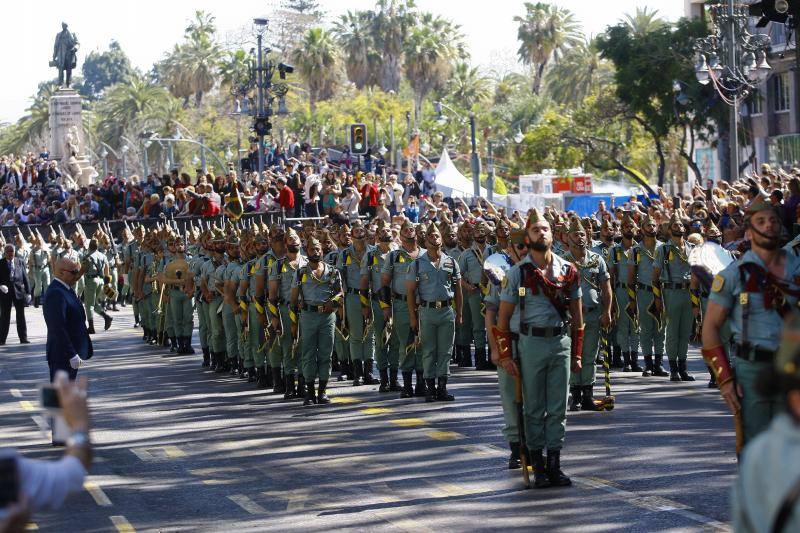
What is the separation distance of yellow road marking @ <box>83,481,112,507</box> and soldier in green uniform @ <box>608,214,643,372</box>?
9135mm

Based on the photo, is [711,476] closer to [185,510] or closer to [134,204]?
[185,510]

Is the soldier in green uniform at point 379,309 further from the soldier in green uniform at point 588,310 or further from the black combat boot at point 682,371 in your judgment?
the black combat boot at point 682,371

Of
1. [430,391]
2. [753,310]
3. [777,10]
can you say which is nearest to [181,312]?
[430,391]

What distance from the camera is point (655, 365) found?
20.0 meters

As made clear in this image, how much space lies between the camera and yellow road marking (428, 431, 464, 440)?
1452 cm

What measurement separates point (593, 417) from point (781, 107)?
4600 cm

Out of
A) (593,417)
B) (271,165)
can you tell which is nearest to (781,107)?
(271,165)

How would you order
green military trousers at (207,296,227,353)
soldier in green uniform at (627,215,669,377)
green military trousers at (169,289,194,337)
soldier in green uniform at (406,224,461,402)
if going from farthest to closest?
green military trousers at (169,289,194,337) → green military trousers at (207,296,227,353) → soldier in green uniform at (627,215,669,377) → soldier in green uniform at (406,224,461,402)

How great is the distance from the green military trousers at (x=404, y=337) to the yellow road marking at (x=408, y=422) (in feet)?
6.95

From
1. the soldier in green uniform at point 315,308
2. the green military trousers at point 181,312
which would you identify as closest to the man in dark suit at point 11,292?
the green military trousers at point 181,312

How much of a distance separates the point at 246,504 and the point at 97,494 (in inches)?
55.3

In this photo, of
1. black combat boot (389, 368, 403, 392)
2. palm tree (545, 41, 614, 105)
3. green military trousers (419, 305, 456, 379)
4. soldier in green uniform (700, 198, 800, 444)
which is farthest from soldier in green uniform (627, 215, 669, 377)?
palm tree (545, 41, 614, 105)

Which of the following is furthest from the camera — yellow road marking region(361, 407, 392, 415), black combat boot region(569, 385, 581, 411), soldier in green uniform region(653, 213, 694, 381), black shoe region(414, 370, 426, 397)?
soldier in green uniform region(653, 213, 694, 381)

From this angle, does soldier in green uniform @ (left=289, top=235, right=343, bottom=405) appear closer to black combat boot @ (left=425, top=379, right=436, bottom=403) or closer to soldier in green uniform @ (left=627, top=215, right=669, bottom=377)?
black combat boot @ (left=425, top=379, right=436, bottom=403)
